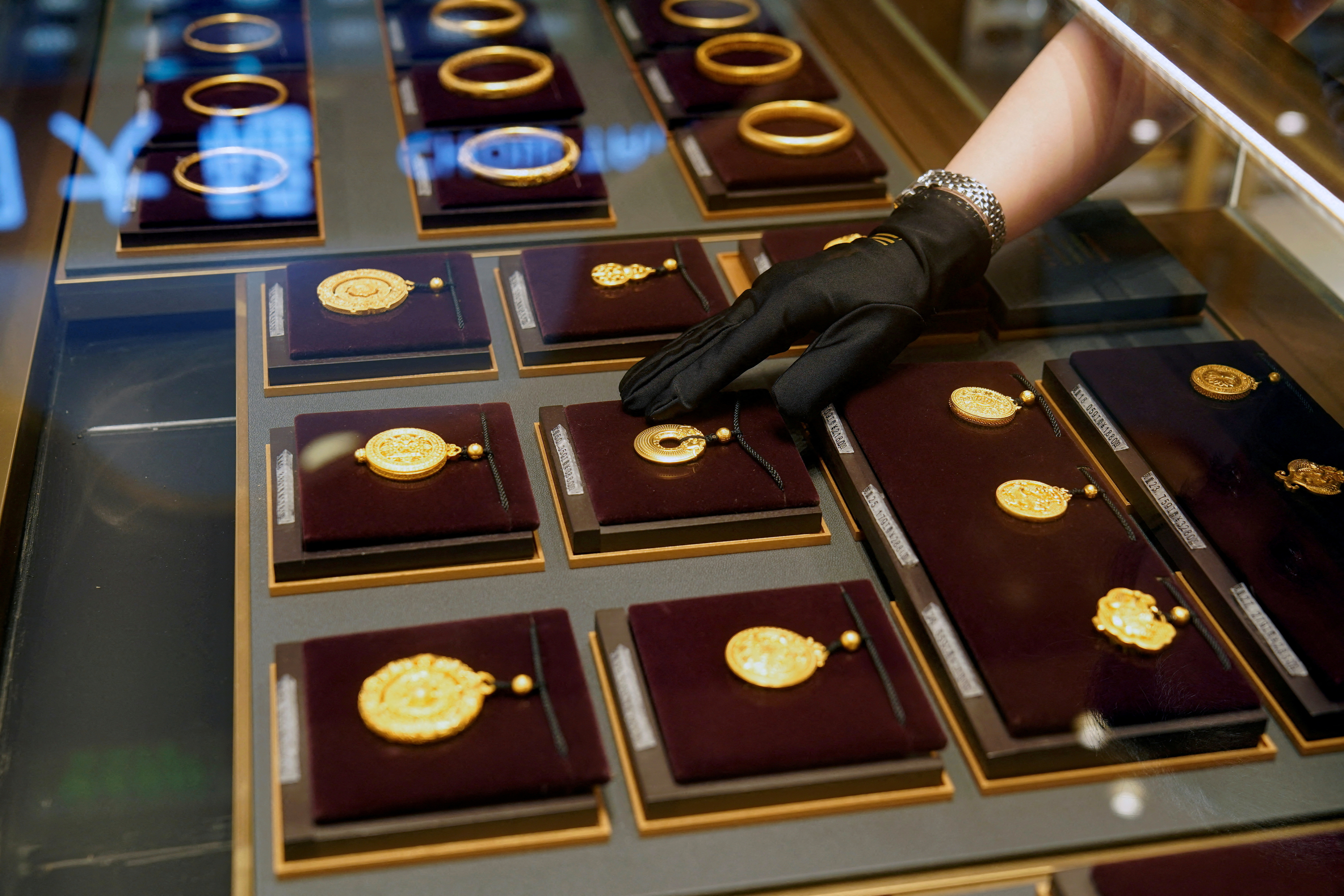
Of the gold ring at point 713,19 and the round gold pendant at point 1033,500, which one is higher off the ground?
the gold ring at point 713,19

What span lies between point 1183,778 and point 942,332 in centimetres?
75

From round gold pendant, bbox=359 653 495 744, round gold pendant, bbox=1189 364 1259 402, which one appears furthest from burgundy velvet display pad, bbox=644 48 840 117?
round gold pendant, bbox=359 653 495 744

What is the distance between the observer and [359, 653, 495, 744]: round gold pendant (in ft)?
3.46

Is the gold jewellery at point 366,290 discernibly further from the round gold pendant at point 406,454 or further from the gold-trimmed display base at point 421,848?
the gold-trimmed display base at point 421,848

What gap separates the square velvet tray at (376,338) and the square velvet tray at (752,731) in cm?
54

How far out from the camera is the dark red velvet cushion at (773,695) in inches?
42.1

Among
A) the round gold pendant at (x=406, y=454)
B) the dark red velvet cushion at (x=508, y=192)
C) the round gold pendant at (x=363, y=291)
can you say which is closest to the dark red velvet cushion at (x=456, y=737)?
the round gold pendant at (x=406, y=454)

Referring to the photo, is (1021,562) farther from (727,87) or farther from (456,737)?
(727,87)

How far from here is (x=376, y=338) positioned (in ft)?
5.20

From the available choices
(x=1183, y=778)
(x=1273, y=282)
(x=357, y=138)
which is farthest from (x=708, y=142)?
(x=1183, y=778)

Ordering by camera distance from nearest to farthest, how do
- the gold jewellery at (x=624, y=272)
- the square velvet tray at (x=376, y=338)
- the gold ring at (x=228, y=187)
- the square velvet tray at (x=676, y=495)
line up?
1. the square velvet tray at (x=676, y=495)
2. the square velvet tray at (x=376, y=338)
3. the gold jewellery at (x=624, y=272)
4. the gold ring at (x=228, y=187)

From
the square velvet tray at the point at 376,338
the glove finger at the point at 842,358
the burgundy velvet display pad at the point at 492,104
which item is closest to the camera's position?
the glove finger at the point at 842,358

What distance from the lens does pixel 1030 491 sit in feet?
4.42

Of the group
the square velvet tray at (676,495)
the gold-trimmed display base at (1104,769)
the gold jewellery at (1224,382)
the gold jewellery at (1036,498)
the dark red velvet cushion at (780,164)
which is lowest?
the gold-trimmed display base at (1104,769)
